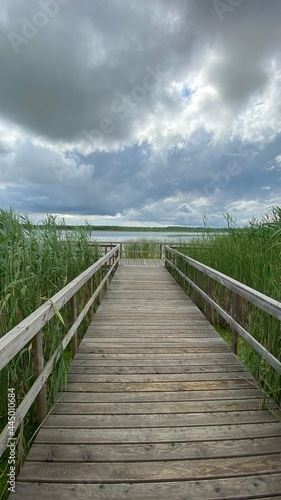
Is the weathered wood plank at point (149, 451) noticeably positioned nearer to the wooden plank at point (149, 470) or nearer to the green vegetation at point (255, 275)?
the wooden plank at point (149, 470)

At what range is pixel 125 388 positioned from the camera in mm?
2137

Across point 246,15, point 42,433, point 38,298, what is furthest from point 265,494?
point 246,15

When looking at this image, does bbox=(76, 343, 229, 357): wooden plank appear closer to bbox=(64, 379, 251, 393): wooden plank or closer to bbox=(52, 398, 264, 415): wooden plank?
bbox=(64, 379, 251, 393): wooden plank

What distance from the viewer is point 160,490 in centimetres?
126

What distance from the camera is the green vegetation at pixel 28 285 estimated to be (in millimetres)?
1677

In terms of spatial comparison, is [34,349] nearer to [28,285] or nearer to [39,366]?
[39,366]

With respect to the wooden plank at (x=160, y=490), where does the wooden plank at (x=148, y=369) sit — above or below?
below

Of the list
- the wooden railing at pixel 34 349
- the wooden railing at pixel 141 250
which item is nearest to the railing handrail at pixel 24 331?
the wooden railing at pixel 34 349

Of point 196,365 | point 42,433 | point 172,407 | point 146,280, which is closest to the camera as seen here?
point 42,433

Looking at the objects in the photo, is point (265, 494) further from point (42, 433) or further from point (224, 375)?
point (42, 433)

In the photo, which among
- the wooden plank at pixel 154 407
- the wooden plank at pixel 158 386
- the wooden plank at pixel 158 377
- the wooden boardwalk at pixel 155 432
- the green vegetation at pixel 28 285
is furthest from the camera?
the wooden plank at pixel 158 377

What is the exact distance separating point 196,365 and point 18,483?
1.71 m

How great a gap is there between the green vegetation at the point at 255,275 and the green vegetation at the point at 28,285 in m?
1.63

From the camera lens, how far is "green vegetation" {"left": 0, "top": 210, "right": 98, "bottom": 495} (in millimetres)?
1677
